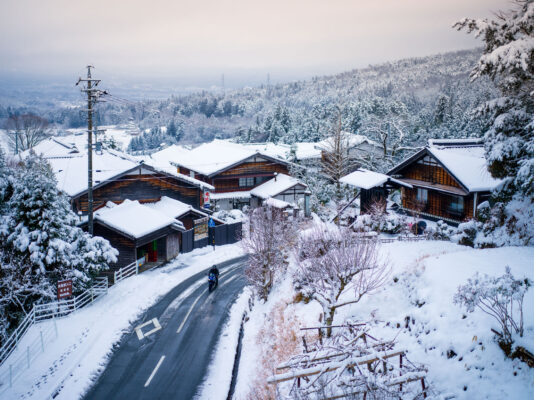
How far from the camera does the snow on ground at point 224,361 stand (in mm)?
14352

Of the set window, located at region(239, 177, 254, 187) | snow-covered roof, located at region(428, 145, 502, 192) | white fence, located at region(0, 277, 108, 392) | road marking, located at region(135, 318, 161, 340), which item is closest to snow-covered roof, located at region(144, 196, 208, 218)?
white fence, located at region(0, 277, 108, 392)

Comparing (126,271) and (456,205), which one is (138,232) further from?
(456,205)

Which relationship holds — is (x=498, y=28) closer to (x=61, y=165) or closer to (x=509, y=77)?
(x=509, y=77)

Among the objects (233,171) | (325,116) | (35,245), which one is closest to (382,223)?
(35,245)

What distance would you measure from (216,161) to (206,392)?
34432 millimetres

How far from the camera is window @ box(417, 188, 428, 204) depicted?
112ft

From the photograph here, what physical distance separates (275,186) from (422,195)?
16.3m

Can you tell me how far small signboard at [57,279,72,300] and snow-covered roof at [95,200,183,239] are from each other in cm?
660

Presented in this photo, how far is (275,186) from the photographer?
44125mm

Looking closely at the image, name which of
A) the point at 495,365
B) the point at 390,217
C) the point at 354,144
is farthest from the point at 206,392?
the point at 354,144

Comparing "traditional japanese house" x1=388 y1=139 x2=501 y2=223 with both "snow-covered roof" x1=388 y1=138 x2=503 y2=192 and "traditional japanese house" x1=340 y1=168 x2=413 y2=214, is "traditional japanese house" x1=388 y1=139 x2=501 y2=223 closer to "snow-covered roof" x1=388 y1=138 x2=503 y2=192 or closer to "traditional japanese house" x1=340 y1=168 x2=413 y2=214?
"snow-covered roof" x1=388 y1=138 x2=503 y2=192

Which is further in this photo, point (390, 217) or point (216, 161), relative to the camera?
point (216, 161)

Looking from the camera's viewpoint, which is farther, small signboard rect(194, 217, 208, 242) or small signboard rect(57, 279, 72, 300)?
small signboard rect(194, 217, 208, 242)

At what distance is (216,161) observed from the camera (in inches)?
1828
